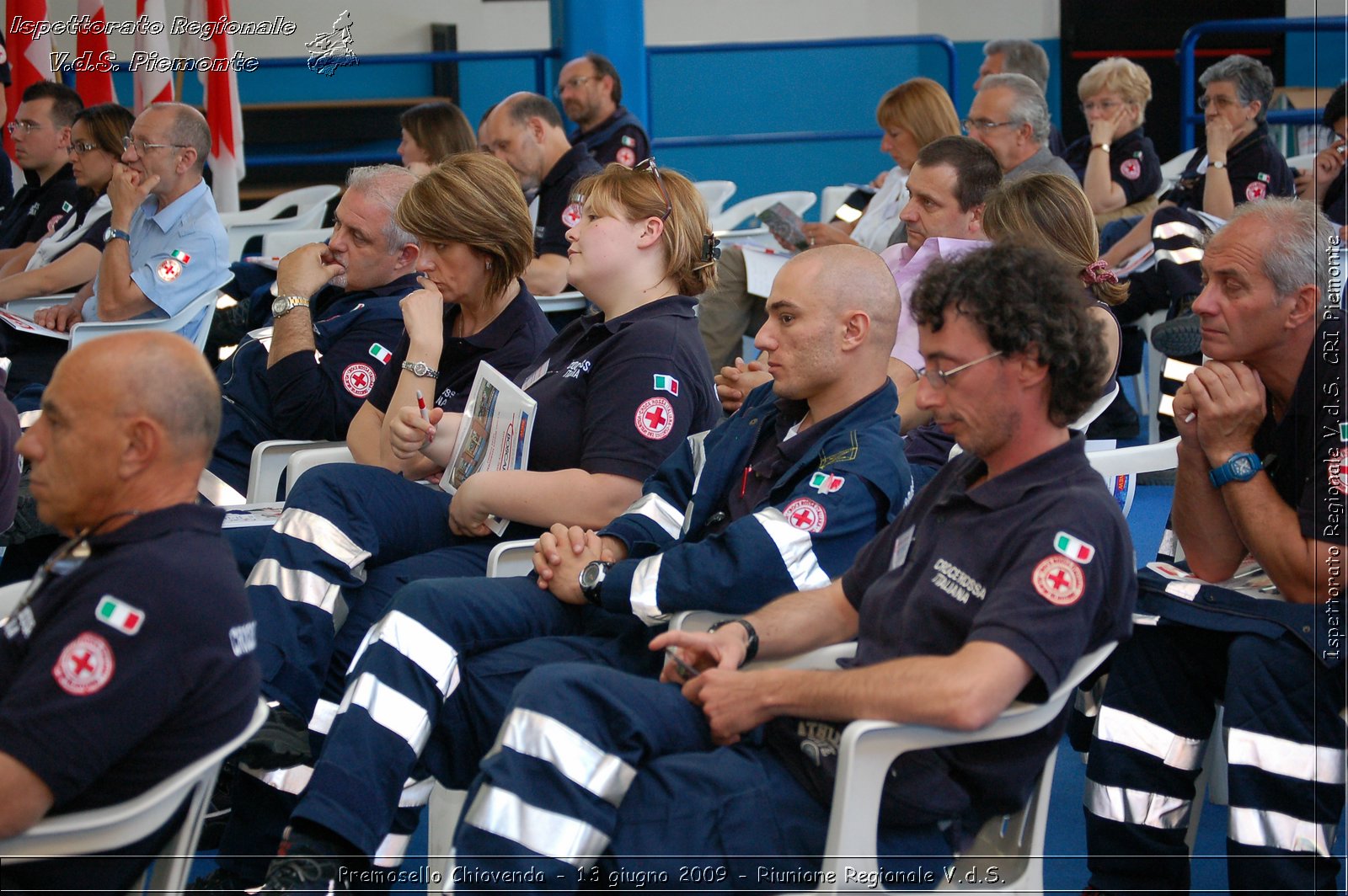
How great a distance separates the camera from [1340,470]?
6.24 feet

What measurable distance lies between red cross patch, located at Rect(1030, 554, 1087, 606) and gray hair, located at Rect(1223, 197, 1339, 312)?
2.34 feet

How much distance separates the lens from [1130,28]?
10.6m

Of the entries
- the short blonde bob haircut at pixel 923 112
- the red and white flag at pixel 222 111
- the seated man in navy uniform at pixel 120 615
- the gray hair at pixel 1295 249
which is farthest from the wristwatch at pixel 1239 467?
the red and white flag at pixel 222 111

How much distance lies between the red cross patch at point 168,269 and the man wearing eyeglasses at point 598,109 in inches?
86.2

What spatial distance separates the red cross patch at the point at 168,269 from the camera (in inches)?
166

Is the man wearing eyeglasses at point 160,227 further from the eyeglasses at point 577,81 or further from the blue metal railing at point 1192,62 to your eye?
the blue metal railing at point 1192,62

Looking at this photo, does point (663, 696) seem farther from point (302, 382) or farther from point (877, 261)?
point (302, 382)

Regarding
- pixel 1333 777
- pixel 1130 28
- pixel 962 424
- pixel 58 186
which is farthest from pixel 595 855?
pixel 1130 28

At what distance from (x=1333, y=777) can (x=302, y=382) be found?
2357 millimetres

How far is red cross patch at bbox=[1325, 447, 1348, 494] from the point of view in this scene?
1898 mm

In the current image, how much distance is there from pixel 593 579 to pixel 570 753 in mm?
554

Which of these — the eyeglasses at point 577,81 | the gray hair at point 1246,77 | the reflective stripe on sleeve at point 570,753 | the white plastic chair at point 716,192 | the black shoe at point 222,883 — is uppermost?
the eyeglasses at point 577,81

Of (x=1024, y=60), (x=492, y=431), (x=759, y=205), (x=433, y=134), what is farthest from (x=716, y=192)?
(x=492, y=431)

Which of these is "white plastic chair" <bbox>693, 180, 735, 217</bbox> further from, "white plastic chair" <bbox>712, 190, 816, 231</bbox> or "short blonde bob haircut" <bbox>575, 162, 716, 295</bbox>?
"short blonde bob haircut" <bbox>575, 162, 716, 295</bbox>
